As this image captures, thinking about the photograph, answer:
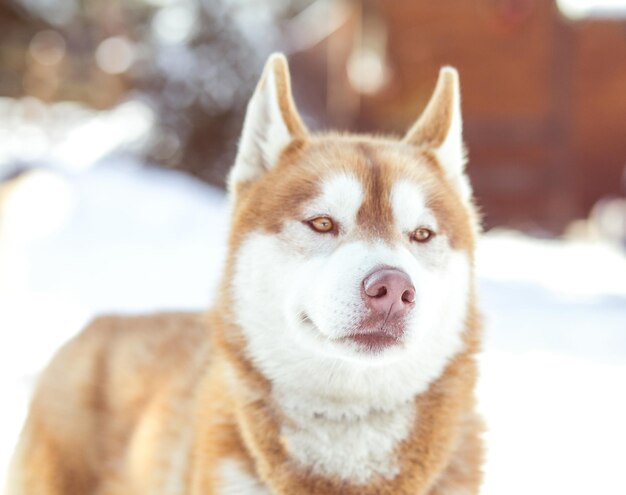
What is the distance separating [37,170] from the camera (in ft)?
34.4

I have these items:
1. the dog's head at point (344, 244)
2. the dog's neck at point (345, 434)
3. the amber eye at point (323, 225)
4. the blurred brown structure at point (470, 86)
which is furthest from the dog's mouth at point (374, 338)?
the blurred brown structure at point (470, 86)

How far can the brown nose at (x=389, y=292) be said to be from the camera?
2.10 meters

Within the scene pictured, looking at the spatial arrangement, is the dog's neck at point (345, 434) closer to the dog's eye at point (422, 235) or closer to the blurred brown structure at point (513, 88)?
the dog's eye at point (422, 235)

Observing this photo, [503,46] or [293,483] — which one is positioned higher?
[503,46]

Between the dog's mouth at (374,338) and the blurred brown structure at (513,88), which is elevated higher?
the blurred brown structure at (513,88)

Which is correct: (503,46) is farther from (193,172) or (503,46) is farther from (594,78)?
(193,172)

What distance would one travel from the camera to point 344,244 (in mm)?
2309

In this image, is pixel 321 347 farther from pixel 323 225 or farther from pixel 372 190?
pixel 372 190

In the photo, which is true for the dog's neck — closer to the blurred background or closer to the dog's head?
the dog's head

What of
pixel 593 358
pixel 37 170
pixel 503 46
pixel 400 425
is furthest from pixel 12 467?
pixel 503 46

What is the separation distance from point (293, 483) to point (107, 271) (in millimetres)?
5690

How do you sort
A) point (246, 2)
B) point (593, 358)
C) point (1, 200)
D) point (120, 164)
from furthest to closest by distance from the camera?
point (246, 2), point (120, 164), point (1, 200), point (593, 358)

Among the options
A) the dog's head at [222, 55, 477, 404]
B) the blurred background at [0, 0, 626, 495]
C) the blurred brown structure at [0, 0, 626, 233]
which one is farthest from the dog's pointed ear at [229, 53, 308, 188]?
the blurred brown structure at [0, 0, 626, 233]

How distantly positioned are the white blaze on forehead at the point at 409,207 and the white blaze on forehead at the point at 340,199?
0.36ft
